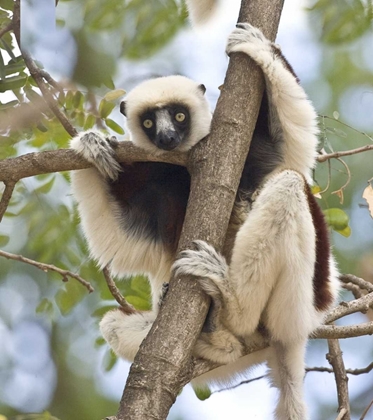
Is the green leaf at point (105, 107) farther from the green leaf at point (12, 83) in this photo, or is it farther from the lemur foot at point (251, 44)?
the lemur foot at point (251, 44)

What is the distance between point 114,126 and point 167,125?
90 cm

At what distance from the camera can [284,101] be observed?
16.2 feet

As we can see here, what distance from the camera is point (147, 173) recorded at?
5543 millimetres

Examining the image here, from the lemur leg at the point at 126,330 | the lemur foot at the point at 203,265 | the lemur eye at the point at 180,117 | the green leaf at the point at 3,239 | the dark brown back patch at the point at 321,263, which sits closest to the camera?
the lemur foot at the point at 203,265

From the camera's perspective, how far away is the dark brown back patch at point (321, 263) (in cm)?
480

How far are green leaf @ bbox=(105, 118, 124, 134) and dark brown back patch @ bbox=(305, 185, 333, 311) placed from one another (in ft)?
6.77

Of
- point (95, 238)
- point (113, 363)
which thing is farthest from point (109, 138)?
point (113, 363)

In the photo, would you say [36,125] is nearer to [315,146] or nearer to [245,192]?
[245,192]

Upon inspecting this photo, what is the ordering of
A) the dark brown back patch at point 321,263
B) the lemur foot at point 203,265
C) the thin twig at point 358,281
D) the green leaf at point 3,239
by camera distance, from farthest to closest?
the green leaf at point 3,239 < the thin twig at point 358,281 < the dark brown back patch at point 321,263 < the lemur foot at point 203,265

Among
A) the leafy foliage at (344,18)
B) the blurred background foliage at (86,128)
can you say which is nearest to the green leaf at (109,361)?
the blurred background foliage at (86,128)

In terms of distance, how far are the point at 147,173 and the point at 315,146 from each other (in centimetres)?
136

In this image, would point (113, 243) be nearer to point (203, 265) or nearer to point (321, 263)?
point (203, 265)

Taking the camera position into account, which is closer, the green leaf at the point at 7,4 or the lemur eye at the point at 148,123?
the green leaf at the point at 7,4

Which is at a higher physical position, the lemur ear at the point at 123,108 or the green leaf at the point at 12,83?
the lemur ear at the point at 123,108
